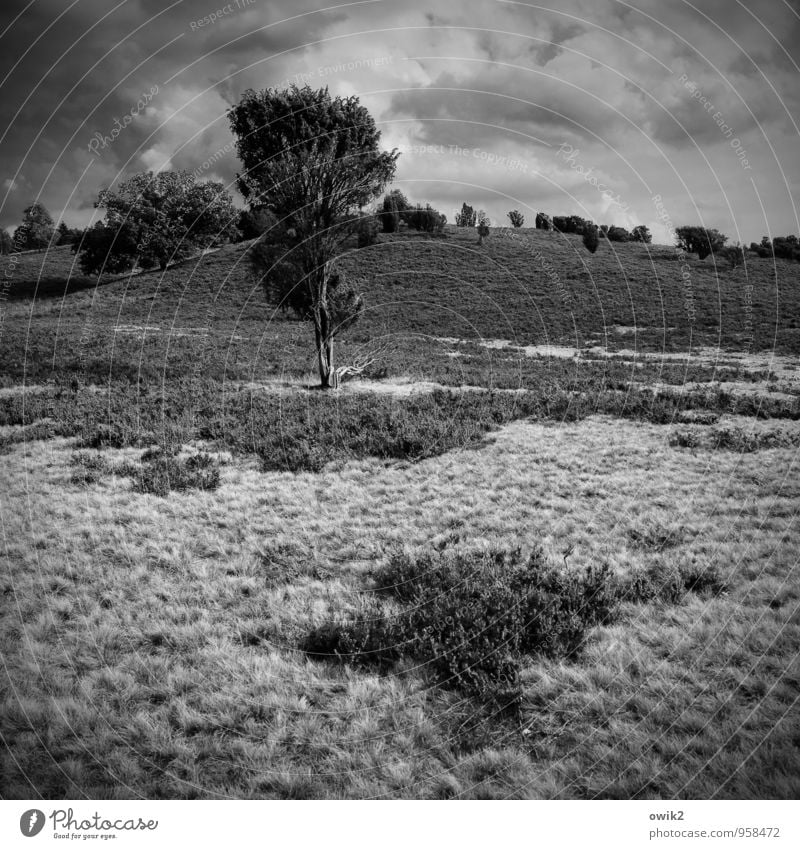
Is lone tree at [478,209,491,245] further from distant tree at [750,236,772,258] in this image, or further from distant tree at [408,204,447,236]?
distant tree at [750,236,772,258]

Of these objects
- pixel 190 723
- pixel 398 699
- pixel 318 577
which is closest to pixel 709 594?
pixel 398 699

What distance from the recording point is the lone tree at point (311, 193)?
1616 centimetres

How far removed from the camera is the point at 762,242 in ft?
259

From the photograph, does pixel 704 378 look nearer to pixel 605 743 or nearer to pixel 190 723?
pixel 605 743

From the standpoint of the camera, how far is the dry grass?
3.54 m

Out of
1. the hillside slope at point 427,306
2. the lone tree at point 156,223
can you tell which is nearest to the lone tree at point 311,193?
the hillside slope at point 427,306

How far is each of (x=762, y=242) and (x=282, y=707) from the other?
10299 centimetres

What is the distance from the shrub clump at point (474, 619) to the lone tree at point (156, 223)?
43414 mm

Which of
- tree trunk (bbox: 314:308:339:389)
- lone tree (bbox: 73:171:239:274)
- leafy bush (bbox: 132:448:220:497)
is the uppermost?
lone tree (bbox: 73:171:239:274)

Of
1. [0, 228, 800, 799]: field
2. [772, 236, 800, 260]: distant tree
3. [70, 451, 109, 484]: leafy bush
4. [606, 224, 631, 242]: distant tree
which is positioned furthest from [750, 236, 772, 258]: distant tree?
[70, 451, 109, 484]: leafy bush

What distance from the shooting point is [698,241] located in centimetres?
6588

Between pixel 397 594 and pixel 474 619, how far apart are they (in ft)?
3.85

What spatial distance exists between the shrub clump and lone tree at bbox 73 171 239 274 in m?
43.4

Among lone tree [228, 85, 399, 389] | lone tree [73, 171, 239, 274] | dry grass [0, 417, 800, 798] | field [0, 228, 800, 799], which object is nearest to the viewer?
dry grass [0, 417, 800, 798]
